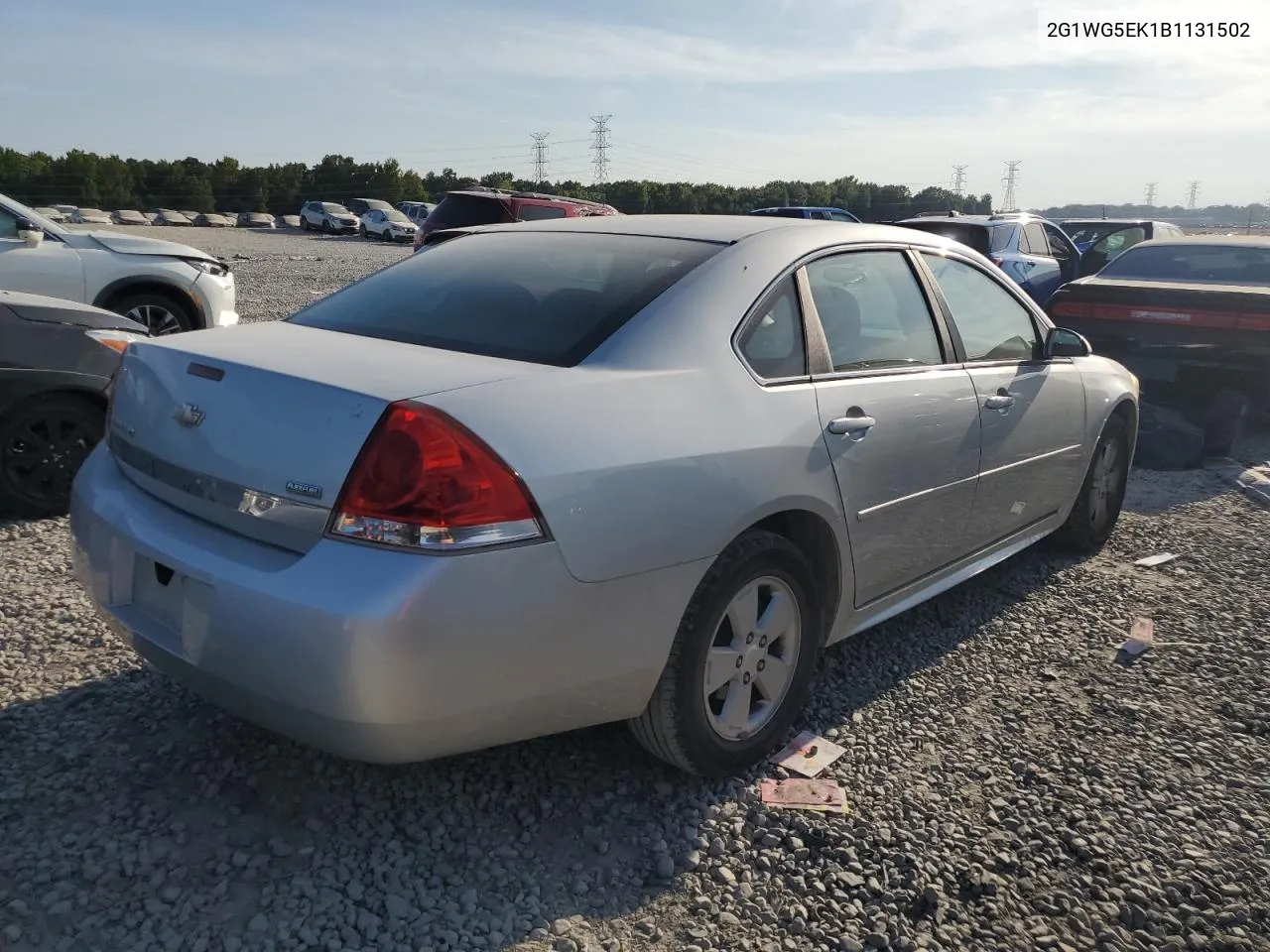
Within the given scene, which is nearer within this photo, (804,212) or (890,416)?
(890,416)

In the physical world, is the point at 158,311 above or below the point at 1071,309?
below

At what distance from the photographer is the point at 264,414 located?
2.44 m

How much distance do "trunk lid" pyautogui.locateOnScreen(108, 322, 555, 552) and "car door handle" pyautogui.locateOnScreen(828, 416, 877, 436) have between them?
38.3 inches

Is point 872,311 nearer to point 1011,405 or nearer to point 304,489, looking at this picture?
point 1011,405

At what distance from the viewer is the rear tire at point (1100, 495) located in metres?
5.05

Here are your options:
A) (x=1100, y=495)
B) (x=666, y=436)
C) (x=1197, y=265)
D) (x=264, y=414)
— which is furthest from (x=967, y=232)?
(x=264, y=414)

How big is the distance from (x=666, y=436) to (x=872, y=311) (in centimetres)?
129

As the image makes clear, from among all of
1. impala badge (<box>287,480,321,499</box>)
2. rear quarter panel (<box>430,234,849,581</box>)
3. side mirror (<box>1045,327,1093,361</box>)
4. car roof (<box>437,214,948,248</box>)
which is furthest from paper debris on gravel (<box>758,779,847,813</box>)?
side mirror (<box>1045,327,1093,361</box>)

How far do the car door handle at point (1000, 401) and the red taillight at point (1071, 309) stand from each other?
4.45m

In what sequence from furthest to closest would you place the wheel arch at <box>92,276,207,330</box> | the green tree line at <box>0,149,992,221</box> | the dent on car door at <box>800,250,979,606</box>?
the green tree line at <box>0,149,992,221</box>, the wheel arch at <box>92,276,207,330</box>, the dent on car door at <box>800,250,979,606</box>

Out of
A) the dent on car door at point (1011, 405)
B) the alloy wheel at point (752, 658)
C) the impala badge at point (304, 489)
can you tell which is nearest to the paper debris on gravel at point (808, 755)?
the alloy wheel at point (752, 658)

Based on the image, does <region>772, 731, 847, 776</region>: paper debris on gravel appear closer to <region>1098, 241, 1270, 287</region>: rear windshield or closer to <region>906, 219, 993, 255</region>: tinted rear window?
<region>1098, 241, 1270, 287</region>: rear windshield

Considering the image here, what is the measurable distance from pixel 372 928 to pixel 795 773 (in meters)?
1.34

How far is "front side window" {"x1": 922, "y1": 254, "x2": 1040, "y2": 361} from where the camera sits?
401cm
